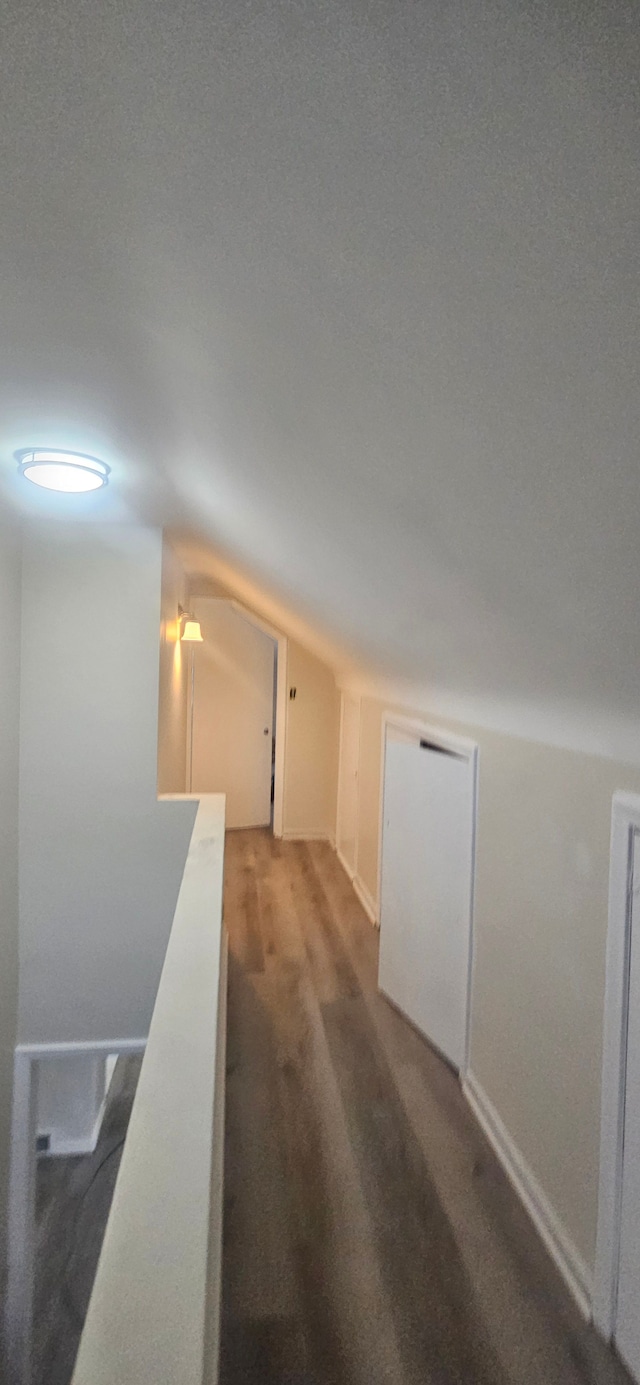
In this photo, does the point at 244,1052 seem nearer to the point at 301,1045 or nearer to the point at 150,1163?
the point at 301,1045

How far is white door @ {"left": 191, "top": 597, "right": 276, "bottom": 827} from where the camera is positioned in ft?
18.9

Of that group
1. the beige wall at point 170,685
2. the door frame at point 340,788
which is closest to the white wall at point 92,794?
the beige wall at point 170,685

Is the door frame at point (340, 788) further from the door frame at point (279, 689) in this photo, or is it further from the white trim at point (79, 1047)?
the white trim at point (79, 1047)

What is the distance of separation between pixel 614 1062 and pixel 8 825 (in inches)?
116

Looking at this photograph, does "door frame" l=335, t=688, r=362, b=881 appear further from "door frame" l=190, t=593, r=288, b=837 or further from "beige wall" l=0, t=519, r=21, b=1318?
"beige wall" l=0, t=519, r=21, b=1318

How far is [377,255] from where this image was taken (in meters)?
0.72

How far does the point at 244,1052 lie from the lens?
107 inches

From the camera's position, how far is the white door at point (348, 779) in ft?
15.9

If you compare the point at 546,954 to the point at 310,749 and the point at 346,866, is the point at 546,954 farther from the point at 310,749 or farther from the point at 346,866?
the point at 310,749

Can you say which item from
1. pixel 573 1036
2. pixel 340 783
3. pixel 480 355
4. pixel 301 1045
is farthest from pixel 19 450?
pixel 340 783

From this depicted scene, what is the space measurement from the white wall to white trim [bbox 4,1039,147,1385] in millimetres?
70

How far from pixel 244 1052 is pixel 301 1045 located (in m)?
0.26

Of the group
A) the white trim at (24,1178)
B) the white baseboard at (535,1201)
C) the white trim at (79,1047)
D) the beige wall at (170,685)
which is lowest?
the white trim at (24,1178)

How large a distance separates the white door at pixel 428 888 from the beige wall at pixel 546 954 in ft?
0.40
